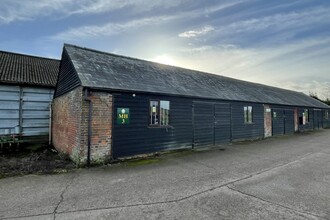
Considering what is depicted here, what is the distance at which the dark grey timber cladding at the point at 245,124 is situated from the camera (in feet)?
48.1

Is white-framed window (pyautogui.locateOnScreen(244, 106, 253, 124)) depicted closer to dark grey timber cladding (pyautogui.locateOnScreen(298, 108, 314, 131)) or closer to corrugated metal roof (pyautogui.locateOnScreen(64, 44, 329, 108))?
corrugated metal roof (pyautogui.locateOnScreen(64, 44, 329, 108))

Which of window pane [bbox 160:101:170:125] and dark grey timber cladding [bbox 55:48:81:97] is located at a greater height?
dark grey timber cladding [bbox 55:48:81:97]

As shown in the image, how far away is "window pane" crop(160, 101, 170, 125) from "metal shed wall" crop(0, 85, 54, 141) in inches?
357

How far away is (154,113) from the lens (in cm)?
1027

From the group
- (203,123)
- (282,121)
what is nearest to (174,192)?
(203,123)

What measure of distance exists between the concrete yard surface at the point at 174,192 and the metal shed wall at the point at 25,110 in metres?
8.86

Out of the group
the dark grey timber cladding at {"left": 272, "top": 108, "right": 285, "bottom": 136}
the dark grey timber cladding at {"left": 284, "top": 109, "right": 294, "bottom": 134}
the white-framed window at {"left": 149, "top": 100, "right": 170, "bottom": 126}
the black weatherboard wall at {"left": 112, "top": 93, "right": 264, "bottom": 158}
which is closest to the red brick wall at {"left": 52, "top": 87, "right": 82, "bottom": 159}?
the black weatherboard wall at {"left": 112, "top": 93, "right": 264, "bottom": 158}

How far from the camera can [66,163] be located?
27.6ft

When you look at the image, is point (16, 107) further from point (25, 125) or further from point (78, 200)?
point (78, 200)

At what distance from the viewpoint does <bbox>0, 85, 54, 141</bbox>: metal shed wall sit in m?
13.5

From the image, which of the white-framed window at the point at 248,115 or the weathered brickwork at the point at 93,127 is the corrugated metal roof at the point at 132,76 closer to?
the weathered brickwork at the point at 93,127

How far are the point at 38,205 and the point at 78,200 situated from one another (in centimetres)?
80

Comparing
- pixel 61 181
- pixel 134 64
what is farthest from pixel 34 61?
pixel 61 181

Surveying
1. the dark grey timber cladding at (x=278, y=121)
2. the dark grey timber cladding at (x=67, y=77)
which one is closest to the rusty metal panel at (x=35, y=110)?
the dark grey timber cladding at (x=67, y=77)
